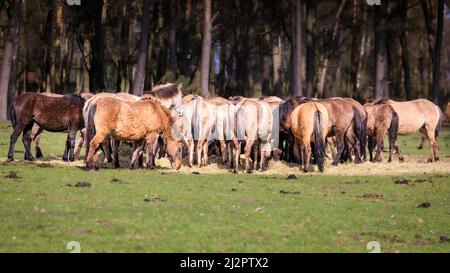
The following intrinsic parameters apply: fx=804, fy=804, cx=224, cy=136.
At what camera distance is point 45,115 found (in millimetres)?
21844

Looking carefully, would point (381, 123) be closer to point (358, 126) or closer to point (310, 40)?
point (358, 126)

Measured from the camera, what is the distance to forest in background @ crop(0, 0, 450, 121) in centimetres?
4100

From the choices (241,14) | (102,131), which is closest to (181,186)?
(102,131)

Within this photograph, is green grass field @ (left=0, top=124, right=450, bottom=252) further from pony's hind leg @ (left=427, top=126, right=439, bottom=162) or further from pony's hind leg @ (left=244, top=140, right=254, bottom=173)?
pony's hind leg @ (left=427, top=126, right=439, bottom=162)

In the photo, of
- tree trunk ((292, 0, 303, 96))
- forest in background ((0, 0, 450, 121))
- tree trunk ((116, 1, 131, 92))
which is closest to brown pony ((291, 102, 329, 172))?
forest in background ((0, 0, 450, 121))

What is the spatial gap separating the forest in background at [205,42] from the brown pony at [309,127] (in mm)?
15518

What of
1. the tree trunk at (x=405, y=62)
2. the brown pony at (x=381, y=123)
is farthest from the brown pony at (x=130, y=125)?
the tree trunk at (x=405, y=62)

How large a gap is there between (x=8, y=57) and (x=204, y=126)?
17596mm

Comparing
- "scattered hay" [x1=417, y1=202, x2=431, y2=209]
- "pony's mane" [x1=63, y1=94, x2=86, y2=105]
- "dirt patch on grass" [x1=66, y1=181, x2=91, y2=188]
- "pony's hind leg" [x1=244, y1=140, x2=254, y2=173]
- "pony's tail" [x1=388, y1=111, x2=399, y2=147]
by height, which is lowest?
"scattered hay" [x1=417, y1=202, x2=431, y2=209]

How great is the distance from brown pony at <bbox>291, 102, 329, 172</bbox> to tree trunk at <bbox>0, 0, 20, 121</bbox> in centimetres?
2008

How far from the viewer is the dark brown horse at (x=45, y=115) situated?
70.6 feet

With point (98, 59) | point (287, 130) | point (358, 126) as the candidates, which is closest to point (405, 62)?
point (98, 59)

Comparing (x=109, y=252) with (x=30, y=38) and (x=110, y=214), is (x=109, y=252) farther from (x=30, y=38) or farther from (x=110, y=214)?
(x=30, y=38)

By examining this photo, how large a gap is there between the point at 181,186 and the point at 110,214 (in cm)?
440
